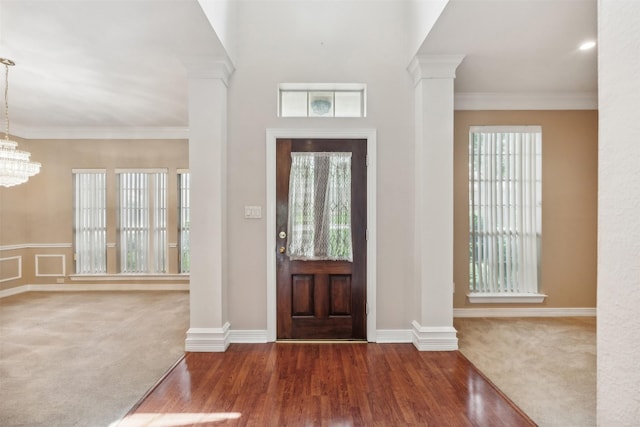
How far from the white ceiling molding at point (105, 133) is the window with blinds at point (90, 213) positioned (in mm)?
656

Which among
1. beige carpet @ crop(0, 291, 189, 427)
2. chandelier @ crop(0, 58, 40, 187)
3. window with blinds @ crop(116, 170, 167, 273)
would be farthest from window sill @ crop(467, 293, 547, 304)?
chandelier @ crop(0, 58, 40, 187)

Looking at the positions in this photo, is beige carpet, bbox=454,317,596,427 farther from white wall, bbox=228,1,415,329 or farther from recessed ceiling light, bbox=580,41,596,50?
recessed ceiling light, bbox=580,41,596,50

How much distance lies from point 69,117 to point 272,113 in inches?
148

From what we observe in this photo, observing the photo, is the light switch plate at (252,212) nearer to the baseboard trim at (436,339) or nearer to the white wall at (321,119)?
the white wall at (321,119)

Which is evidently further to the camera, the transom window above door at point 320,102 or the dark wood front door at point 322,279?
the transom window above door at point 320,102

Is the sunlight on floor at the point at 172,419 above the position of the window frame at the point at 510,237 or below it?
below

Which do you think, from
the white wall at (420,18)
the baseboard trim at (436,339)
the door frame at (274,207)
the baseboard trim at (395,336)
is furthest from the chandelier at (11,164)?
the baseboard trim at (436,339)

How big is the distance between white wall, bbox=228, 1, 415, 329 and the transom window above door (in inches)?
6.0

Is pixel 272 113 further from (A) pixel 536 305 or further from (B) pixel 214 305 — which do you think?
(A) pixel 536 305

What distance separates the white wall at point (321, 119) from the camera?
3500 mm

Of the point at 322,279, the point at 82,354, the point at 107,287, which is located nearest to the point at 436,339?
the point at 322,279

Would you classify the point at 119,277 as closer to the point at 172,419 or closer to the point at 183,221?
the point at 183,221

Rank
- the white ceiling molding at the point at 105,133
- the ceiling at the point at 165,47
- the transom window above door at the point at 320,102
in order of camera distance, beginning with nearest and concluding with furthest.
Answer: the ceiling at the point at 165,47 → the transom window above door at the point at 320,102 → the white ceiling molding at the point at 105,133

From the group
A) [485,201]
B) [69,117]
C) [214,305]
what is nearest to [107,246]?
[69,117]
